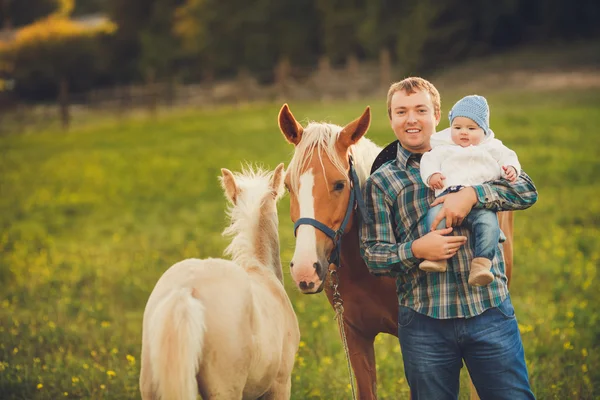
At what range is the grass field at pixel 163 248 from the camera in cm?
561

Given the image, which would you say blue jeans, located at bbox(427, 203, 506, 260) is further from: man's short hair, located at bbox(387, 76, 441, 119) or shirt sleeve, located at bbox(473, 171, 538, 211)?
man's short hair, located at bbox(387, 76, 441, 119)

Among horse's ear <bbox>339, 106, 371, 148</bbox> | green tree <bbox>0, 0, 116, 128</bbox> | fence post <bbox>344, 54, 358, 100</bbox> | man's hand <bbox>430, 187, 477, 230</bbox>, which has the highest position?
green tree <bbox>0, 0, 116, 128</bbox>

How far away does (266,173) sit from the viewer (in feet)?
14.6

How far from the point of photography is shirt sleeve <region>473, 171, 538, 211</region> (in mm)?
3209

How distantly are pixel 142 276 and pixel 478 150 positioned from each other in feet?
21.5

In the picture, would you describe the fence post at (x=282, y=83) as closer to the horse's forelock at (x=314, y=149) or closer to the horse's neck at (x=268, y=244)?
the horse's neck at (x=268, y=244)

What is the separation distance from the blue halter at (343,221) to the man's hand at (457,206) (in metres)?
0.45

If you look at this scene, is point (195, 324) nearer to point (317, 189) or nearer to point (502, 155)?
point (317, 189)

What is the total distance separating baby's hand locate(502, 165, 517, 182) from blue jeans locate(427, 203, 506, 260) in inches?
7.1

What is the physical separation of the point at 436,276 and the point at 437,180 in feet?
1.51

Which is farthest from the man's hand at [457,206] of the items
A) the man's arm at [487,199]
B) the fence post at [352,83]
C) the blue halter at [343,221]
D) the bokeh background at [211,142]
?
the fence post at [352,83]

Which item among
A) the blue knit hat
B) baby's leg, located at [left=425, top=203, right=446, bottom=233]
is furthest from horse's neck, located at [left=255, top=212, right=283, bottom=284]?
the blue knit hat

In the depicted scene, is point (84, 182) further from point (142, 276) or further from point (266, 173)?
point (266, 173)

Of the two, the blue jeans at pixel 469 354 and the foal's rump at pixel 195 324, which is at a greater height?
the foal's rump at pixel 195 324
